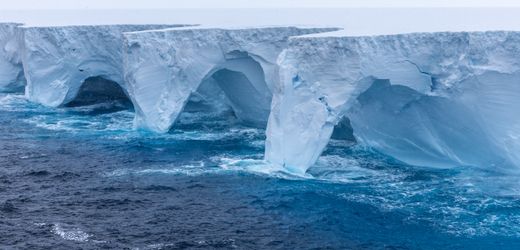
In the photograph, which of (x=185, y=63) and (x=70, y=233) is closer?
(x=70, y=233)

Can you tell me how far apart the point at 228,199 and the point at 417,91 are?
5393 mm

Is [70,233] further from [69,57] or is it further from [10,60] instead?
[10,60]

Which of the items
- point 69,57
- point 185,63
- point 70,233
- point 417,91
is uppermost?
point 417,91

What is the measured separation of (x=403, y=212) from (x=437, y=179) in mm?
2795

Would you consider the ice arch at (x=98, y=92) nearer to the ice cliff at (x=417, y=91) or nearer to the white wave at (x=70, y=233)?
the ice cliff at (x=417, y=91)

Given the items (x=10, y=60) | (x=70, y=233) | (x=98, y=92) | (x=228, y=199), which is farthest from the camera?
(x=10, y=60)

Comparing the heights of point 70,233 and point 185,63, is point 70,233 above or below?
below

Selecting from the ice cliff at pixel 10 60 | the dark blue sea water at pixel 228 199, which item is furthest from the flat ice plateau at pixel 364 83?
the ice cliff at pixel 10 60

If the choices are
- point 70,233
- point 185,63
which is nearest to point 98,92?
point 185,63

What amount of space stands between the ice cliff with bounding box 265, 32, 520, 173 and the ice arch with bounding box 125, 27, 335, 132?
3334 millimetres

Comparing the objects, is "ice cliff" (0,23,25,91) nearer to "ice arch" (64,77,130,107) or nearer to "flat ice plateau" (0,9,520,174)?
"ice arch" (64,77,130,107)

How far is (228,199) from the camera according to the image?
13.3 m

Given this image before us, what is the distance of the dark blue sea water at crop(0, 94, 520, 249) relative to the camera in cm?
1105

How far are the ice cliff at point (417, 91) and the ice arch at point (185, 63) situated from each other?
3334 millimetres
